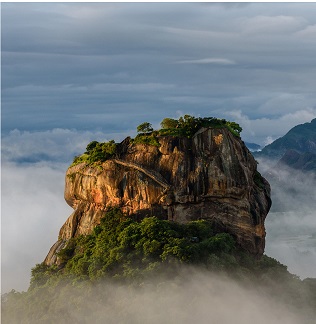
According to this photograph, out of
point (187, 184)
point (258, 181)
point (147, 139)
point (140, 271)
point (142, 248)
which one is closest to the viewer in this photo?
point (140, 271)

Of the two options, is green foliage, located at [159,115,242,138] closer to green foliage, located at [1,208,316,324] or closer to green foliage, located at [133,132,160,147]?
green foliage, located at [133,132,160,147]

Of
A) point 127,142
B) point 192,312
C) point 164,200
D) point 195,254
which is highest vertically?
point 127,142

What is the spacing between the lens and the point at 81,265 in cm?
4972

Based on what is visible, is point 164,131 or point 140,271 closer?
point 140,271

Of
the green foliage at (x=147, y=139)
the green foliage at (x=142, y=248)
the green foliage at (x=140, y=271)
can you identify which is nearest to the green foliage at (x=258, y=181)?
the green foliage at (x=140, y=271)

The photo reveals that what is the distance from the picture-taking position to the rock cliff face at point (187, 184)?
2089 inches

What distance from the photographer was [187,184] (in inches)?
2094

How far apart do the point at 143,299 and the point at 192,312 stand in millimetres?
3280

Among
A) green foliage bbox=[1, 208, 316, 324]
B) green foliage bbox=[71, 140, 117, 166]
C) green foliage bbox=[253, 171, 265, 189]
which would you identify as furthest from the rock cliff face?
green foliage bbox=[253, 171, 265, 189]

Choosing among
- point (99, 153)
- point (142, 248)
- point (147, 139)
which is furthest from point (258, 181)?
point (142, 248)

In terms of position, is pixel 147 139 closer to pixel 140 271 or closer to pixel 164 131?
pixel 164 131

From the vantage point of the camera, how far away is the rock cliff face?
5306cm

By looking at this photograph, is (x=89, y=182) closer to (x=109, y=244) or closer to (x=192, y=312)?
(x=109, y=244)

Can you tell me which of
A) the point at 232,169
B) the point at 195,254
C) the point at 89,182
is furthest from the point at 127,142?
the point at 195,254
